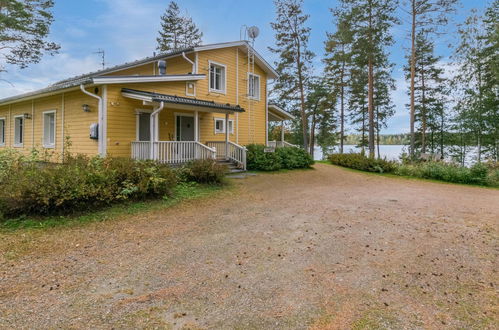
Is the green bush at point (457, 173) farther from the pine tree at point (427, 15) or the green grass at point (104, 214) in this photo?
the green grass at point (104, 214)

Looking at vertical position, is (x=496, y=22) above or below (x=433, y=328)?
above

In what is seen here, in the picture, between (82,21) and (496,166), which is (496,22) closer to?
(496,166)

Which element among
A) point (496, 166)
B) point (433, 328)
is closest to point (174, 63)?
point (433, 328)

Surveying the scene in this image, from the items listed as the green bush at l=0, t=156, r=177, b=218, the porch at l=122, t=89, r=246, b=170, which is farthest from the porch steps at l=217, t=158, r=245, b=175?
the green bush at l=0, t=156, r=177, b=218

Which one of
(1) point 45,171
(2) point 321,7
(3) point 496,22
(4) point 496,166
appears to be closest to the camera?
(1) point 45,171

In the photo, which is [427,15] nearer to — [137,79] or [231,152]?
[231,152]

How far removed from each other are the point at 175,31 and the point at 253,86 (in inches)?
677

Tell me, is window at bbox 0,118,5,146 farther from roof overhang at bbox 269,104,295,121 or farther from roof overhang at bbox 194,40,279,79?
roof overhang at bbox 269,104,295,121

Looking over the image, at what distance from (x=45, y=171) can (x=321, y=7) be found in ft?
76.4

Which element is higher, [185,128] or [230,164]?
[185,128]

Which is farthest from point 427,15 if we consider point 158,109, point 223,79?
point 158,109

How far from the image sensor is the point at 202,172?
901cm

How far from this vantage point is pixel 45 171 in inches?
224

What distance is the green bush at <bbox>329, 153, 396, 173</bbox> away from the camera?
15.4 m
